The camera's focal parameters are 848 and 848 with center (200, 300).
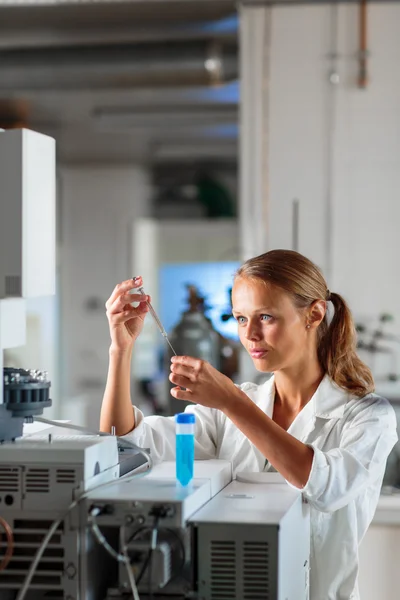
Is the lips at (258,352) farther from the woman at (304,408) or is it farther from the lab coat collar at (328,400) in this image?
the lab coat collar at (328,400)

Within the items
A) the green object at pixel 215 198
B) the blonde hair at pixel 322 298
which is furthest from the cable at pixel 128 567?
the green object at pixel 215 198

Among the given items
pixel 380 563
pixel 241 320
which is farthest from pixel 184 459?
pixel 380 563

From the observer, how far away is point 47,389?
Result: 143 centimetres

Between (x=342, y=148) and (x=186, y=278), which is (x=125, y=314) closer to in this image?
(x=342, y=148)

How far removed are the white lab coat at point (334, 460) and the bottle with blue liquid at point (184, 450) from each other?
0.21 m

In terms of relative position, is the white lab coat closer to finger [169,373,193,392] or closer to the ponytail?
the ponytail

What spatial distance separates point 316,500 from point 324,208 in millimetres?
2141

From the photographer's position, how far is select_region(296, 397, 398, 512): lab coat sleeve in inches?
57.1

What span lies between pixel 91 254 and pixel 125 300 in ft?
17.6

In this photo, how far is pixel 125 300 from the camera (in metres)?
1.64

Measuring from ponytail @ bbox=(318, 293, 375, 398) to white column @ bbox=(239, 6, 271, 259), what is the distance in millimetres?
1705

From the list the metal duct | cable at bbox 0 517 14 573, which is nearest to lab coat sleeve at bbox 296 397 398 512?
cable at bbox 0 517 14 573

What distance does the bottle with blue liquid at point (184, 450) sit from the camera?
1.37 metres

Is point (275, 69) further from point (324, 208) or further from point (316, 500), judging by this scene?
point (316, 500)
